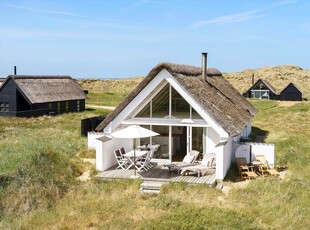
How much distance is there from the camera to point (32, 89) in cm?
3812

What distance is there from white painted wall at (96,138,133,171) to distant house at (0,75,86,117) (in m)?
21.2

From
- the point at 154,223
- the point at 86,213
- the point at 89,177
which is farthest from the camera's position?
the point at 89,177

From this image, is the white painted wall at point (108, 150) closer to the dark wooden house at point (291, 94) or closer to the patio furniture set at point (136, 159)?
the patio furniture set at point (136, 159)

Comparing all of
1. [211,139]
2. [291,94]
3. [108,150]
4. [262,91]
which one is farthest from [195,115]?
[262,91]

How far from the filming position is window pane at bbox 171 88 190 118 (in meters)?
16.4

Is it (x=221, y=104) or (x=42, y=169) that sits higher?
(x=221, y=104)

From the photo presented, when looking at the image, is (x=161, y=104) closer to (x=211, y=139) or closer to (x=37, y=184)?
(x=211, y=139)

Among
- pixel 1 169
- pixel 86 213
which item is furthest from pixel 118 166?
pixel 86 213

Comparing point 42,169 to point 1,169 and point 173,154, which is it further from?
point 173,154

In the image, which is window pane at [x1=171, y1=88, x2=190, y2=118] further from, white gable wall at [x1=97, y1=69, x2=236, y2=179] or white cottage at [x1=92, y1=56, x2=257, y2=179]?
white gable wall at [x1=97, y1=69, x2=236, y2=179]

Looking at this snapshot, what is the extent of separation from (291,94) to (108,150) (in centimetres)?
4790

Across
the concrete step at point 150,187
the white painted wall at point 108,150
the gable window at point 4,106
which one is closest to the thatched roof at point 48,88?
the gable window at point 4,106

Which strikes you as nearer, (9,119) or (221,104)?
(221,104)

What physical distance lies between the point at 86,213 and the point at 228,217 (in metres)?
4.07
